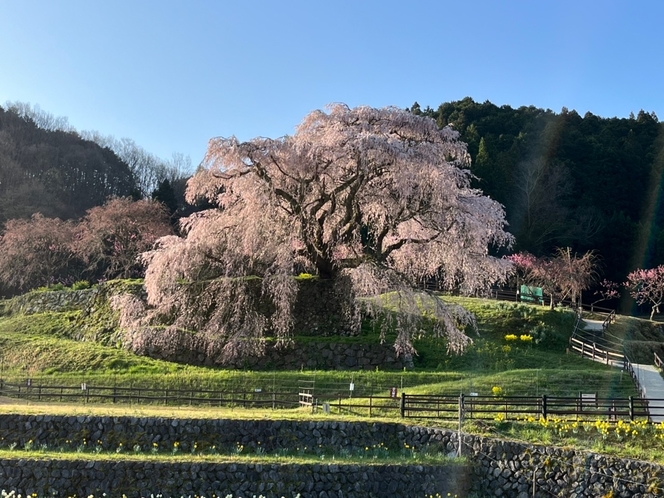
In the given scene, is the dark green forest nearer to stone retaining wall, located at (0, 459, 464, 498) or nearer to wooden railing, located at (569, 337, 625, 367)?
wooden railing, located at (569, 337, 625, 367)

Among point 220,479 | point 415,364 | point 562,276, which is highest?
point 562,276

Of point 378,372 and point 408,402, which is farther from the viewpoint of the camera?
point 378,372

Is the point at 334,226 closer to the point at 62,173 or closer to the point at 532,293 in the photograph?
the point at 532,293

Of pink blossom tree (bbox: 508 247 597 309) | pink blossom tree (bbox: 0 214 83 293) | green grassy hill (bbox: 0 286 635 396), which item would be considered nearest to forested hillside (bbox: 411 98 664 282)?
pink blossom tree (bbox: 508 247 597 309)

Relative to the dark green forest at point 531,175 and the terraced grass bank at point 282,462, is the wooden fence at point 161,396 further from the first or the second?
the dark green forest at point 531,175

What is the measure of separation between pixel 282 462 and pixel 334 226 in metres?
13.3

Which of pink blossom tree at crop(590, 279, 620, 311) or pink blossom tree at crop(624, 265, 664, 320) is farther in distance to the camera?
pink blossom tree at crop(590, 279, 620, 311)

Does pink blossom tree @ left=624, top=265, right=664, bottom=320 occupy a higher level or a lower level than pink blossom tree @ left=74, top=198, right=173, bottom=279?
lower

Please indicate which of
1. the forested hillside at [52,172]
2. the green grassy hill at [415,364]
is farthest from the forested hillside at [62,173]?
the green grassy hill at [415,364]

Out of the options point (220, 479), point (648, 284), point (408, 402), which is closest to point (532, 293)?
point (648, 284)

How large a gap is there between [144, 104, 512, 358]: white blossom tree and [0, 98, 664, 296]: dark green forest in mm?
26856

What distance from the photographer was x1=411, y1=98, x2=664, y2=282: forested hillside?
53.8m

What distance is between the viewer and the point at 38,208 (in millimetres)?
57938

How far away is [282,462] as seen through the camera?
1317cm
